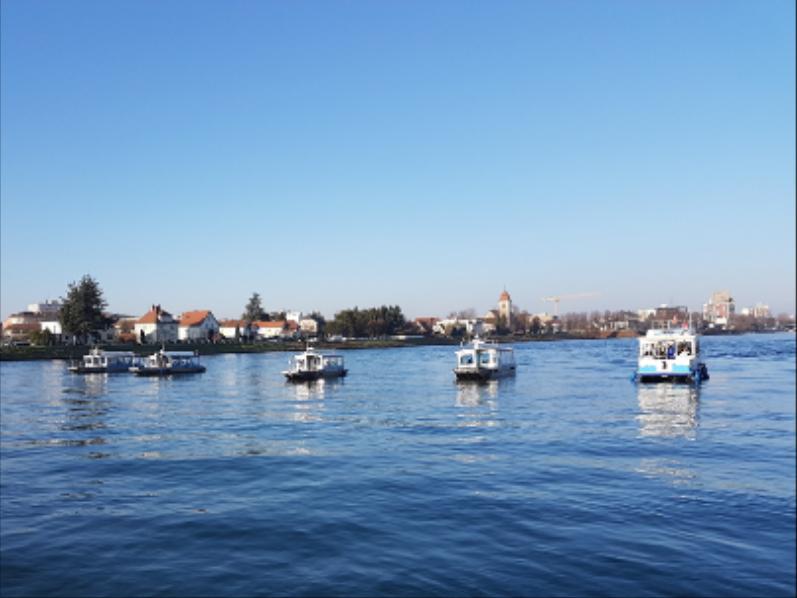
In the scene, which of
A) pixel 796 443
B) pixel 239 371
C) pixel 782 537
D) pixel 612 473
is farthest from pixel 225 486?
pixel 239 371

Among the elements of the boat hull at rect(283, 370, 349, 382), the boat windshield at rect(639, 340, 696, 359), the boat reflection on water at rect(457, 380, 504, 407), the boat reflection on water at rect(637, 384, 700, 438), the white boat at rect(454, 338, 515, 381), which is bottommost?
the boat reflection on water at rect(457, 380, 504, 407)

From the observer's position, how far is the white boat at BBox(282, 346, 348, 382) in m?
80.8

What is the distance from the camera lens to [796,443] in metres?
5.95

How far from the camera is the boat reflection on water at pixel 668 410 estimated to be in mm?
37219

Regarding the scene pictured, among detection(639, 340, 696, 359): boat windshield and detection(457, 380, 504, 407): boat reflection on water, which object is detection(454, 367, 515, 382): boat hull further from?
detection(639, 340, 696, 359): boat windshield

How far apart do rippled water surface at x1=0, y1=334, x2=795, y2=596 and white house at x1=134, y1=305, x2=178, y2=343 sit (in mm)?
140542

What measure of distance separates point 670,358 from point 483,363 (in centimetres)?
2155

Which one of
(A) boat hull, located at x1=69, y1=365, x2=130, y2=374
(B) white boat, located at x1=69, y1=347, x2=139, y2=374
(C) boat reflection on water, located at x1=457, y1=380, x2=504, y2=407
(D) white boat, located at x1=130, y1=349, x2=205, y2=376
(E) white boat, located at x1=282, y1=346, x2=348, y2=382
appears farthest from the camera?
(B) white boat, located at x1=69, y1=347, x2=139, y2=374

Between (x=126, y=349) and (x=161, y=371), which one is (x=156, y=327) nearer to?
(x=126, y=349)

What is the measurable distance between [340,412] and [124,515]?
2851 centimetres

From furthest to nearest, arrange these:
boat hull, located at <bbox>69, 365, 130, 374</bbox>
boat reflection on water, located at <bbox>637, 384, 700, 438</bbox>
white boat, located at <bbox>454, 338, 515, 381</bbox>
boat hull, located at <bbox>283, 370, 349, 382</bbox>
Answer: boat hull, located at <bbox>69, 365, 130, 374</bbox>
boat hull, located at <bbox>283, 370, 349, 382</bbox>
white boat, located at <bbox>454, 338, 515, 381</bbox>
boat reflection on water, located at <bbox>637, 384, 700, 438</bbox>

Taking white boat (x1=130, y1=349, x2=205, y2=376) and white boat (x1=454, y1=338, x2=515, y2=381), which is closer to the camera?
white boat (x1=454, y1=338, x2=515, y2=381)

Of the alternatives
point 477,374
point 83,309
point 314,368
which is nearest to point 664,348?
point 477,374

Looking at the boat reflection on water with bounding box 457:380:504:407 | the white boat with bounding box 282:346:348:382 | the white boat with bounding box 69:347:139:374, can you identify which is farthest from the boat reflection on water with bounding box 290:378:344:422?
the white boat with bounding box 69:347:139:374
